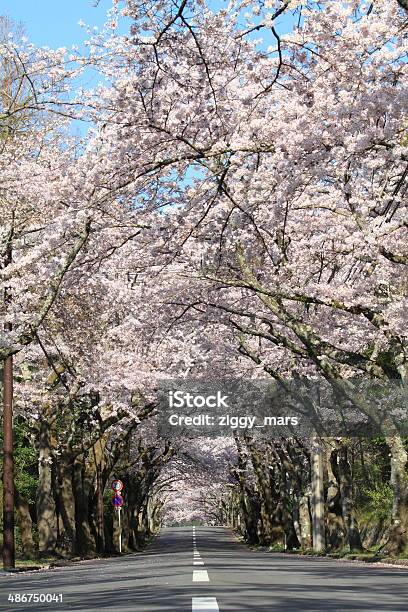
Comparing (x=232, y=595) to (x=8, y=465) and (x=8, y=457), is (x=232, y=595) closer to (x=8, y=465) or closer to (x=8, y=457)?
(x=8, y=465)

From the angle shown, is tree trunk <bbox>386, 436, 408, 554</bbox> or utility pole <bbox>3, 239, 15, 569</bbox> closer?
tree trunk <bbox>386, 436, 408, 554</bbox>

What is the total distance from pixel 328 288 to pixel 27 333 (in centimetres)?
951

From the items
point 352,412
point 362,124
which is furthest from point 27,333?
point 352,412

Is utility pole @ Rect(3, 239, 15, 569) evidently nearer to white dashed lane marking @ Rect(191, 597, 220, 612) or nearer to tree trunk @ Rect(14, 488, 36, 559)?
tree trunk @ Rect(14, 488, 36, 559)

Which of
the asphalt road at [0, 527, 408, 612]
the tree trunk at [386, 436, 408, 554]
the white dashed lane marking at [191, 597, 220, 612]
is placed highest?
the tree trunk at [386, 436, 408, 554]

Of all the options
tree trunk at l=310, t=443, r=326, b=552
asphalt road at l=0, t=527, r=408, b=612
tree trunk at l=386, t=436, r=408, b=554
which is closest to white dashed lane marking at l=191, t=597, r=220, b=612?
asphalt road at l=0, t=527, r=408, b=612

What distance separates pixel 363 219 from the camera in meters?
19.5

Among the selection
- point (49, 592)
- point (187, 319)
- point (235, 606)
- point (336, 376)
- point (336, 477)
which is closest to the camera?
point (235, 606)

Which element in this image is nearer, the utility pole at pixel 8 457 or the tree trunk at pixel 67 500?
the utility pole at pixel 8 457

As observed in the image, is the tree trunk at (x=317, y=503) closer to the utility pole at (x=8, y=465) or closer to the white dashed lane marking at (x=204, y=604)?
the utility pole at (x=8, y=465)

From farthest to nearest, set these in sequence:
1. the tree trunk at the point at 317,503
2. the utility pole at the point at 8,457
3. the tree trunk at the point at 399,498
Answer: the tree trunk at the point at 317,503, the utility pole at the point at 8,457, the tree trunk at the point at 399,498

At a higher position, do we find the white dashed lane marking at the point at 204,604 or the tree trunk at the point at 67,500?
the tree trunk at the point at 67,500

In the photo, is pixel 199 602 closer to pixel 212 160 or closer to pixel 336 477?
pixel 212 160

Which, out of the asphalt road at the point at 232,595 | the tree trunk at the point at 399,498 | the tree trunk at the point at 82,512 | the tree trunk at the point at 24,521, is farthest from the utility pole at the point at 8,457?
the asphalt road at the point at 232,595
